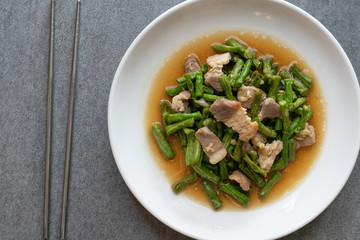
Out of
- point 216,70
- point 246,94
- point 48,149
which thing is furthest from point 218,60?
point 48,149

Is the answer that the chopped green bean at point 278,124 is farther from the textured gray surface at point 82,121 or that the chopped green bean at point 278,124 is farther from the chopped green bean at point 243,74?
the textured gray surface at point 82,121

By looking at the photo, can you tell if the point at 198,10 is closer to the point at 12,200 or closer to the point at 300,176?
the point at 300,176

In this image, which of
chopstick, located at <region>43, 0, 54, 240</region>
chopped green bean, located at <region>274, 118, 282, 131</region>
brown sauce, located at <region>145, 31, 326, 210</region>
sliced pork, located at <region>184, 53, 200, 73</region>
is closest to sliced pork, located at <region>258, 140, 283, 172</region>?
chopped green bean, located at <region>274, 118, 282, 131</region>

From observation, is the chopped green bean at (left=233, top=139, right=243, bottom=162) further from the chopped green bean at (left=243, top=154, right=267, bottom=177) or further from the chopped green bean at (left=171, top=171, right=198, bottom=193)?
the chopped green bean at (left=171, top=171, right=198, bottom=193)

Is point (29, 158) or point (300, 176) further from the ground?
point (29, 158)

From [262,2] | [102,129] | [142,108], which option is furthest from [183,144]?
[262,2]

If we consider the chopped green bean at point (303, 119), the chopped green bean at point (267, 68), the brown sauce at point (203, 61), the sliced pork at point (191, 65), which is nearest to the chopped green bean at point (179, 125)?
the brown sauce at point (203, 61)

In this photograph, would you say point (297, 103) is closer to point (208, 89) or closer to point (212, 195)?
point (208, 89)
